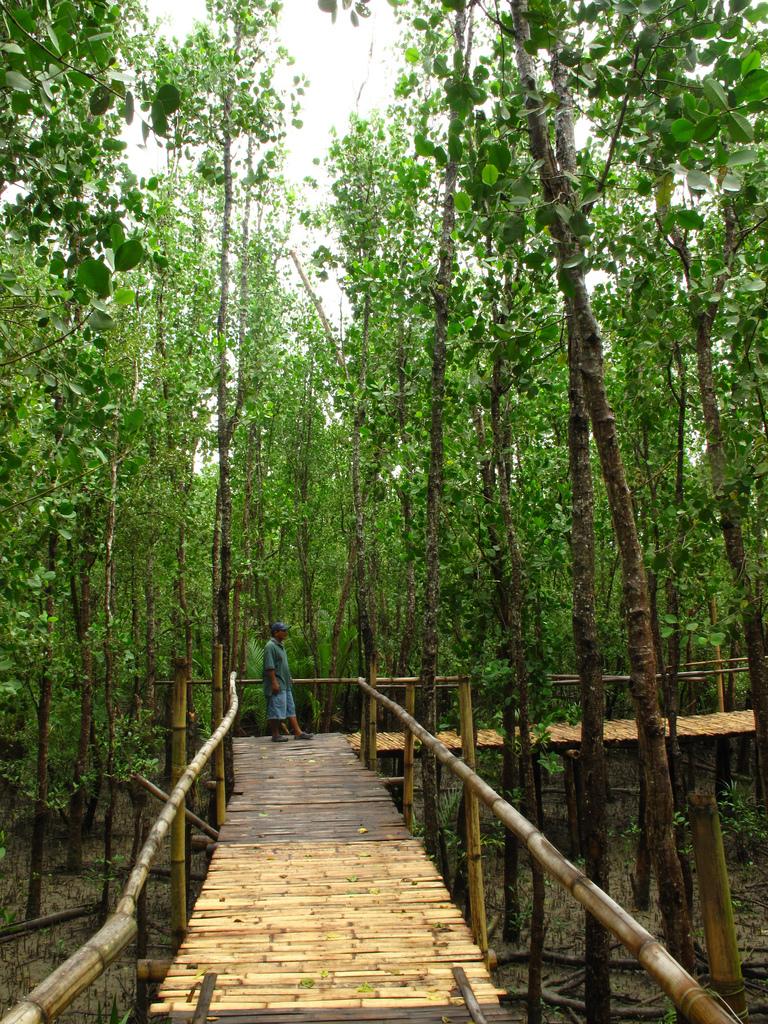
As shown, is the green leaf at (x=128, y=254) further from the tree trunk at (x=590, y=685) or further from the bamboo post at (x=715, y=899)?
the tree trunk at (x=590, y=685)

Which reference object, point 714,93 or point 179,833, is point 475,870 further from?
point 714,93

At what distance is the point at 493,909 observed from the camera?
10.1 metres

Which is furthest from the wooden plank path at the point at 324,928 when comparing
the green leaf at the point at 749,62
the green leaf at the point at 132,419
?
the green leaf at the point at 749,62

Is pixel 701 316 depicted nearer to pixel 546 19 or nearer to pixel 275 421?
pixel 546 19

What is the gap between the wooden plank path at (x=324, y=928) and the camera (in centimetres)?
316

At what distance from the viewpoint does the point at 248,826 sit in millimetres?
6164

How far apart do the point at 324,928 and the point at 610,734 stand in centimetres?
839

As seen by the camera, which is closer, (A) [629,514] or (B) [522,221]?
(B) [522,221]

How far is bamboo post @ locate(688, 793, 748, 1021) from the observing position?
2.01 m

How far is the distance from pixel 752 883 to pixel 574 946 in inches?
118

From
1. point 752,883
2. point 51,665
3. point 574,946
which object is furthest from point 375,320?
point 752,883

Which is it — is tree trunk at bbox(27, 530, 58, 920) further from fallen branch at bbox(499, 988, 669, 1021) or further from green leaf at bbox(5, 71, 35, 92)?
green leaf at bbox(5, 71, 35, 92)

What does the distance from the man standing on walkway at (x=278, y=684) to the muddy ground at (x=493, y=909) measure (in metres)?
2.26

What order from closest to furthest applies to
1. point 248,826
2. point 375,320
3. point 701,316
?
point 701,316, point 248,826, point 375,320
